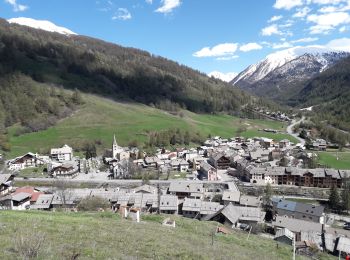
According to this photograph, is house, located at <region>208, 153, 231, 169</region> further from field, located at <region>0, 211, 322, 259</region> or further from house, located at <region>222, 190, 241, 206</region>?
field, located at <region>0, 211, 322, 259</region>

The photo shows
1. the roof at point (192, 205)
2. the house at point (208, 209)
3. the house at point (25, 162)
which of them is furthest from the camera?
the house at point (25, 162)

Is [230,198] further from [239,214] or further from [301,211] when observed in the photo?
[301,211]

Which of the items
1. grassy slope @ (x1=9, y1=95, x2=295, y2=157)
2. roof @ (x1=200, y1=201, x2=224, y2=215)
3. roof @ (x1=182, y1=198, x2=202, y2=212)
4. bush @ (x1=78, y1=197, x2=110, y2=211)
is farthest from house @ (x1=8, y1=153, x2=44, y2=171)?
roof @ (x1=200, y1=201, x2=224, y2=215)

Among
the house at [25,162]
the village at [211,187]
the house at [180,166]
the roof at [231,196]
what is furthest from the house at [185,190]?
the house at [25,162]

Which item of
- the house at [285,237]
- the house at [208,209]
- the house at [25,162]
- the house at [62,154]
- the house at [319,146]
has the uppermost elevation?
the house at [319,146]

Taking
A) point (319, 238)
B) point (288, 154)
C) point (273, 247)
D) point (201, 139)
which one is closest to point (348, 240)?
point (319, 238)

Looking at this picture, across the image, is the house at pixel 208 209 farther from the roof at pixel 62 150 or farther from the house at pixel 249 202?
the roof at pixel 62 150

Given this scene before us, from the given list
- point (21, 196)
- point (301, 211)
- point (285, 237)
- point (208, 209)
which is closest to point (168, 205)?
point (208, 209)
